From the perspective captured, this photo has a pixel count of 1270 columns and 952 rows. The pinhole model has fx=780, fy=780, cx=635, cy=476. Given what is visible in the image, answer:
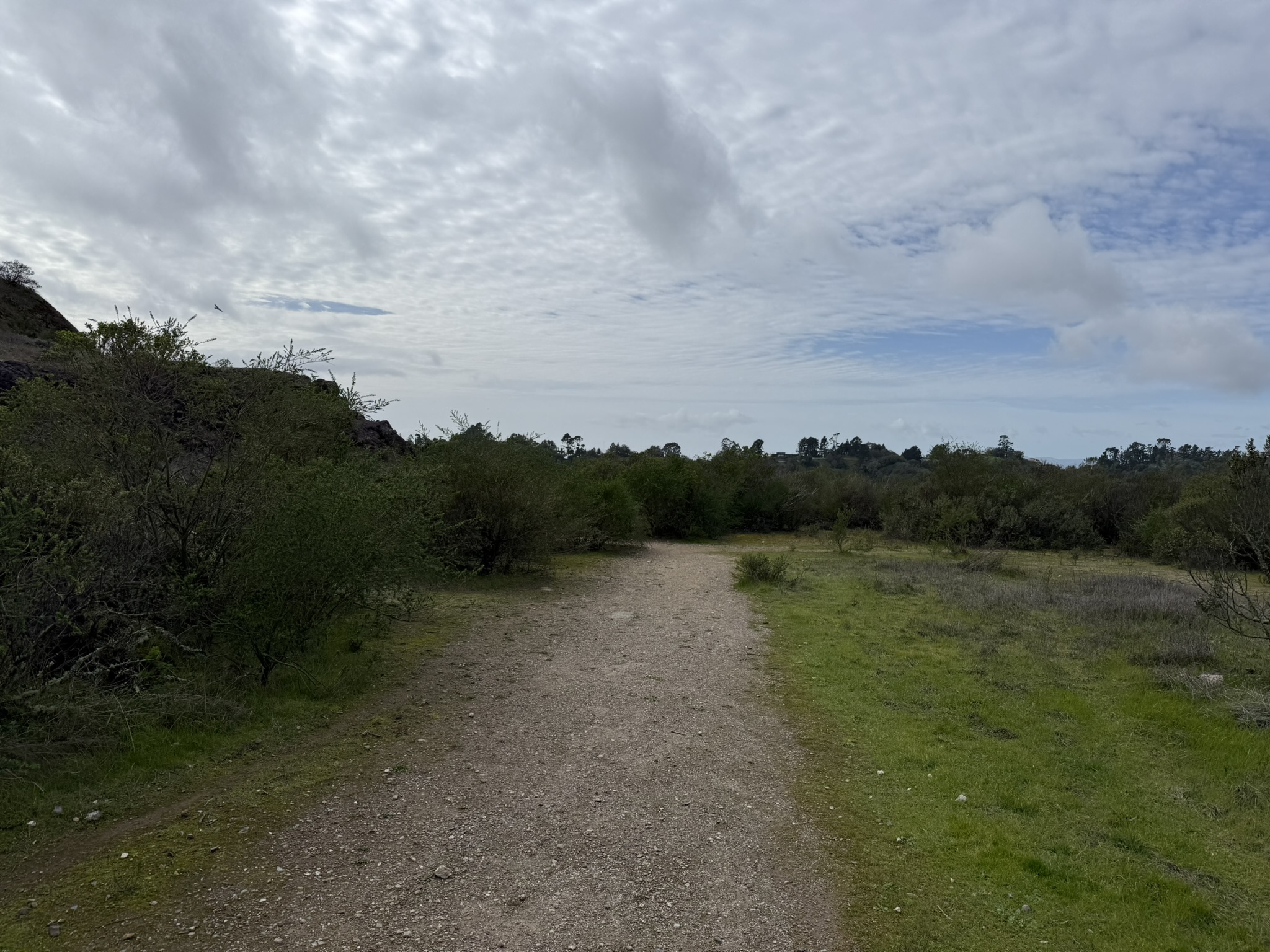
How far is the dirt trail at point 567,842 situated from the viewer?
4066 millimetres

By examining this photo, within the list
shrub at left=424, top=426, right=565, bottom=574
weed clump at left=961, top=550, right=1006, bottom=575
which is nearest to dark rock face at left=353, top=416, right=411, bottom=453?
shrub at left=424, top=426, right=565, bottom=574

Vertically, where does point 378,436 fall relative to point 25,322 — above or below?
below

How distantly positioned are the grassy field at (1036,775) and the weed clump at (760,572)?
3813mm

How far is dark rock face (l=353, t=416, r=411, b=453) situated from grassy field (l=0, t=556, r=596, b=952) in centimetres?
1290

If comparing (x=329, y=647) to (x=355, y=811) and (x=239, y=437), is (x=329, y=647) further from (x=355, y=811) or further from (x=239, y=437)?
(x=355, y=811)

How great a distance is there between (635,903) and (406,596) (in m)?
5.46

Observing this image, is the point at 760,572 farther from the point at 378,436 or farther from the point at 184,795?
the point at 184,795

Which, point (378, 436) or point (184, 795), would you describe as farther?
point (378, 436)

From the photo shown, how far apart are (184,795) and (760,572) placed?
46.1 ft

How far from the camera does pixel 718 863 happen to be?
486 cm

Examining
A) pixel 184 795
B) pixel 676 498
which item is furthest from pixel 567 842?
pixel 676 498

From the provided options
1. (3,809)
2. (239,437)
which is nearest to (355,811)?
(3,809)

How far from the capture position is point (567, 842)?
5066 mm

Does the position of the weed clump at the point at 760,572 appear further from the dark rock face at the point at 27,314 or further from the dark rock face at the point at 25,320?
the dark rock face at the point at 27,314
